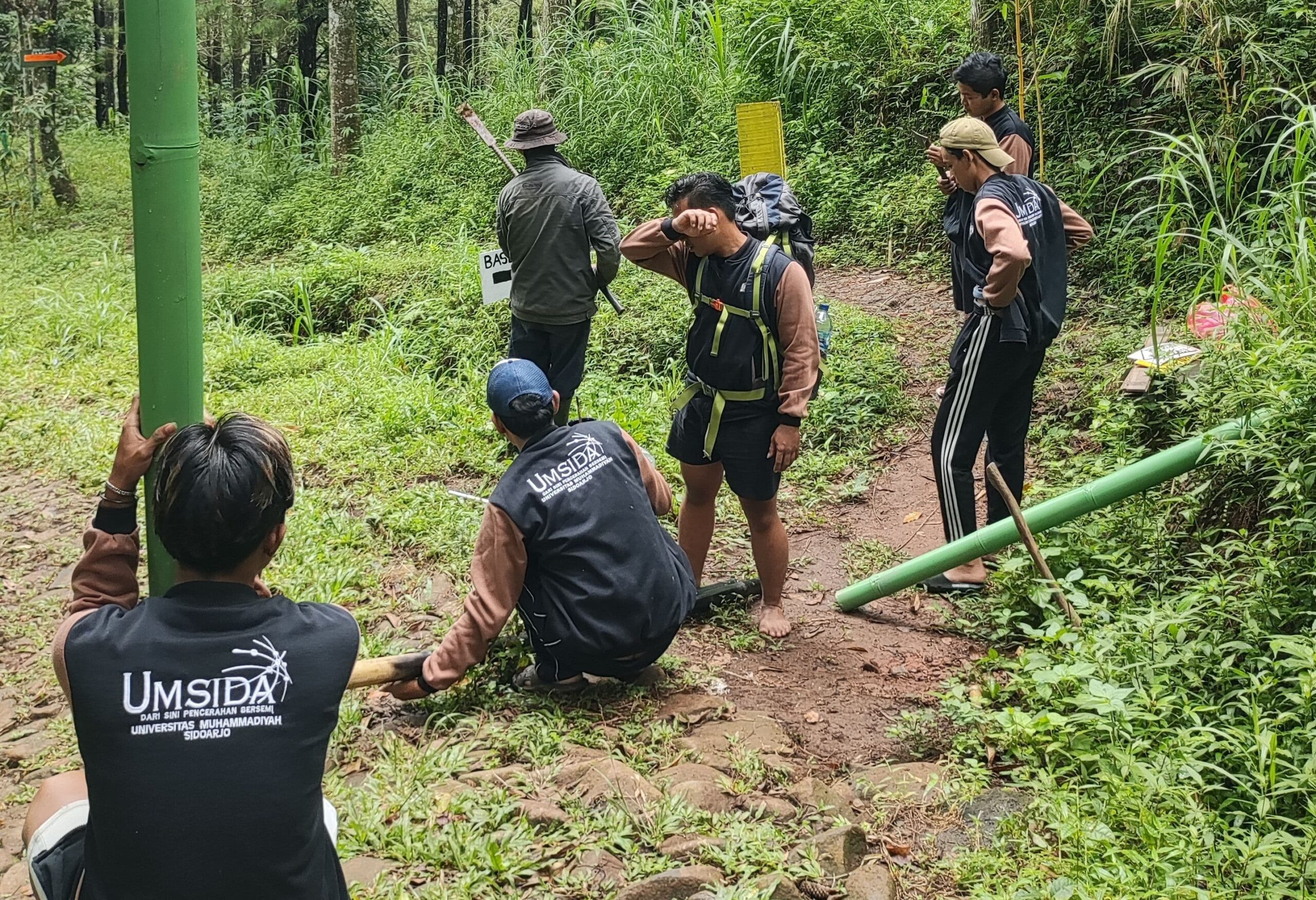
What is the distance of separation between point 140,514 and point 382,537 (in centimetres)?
146

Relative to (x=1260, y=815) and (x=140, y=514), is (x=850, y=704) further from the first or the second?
(x=140, y=514)

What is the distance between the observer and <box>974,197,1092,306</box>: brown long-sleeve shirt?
461cm

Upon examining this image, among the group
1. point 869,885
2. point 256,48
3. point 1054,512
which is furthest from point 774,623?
point 256,48

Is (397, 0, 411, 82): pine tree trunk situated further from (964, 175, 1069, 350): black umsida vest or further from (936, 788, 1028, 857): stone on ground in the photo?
(936, 788, 1028, 857): stone on ground

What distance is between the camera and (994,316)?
15.9 ft

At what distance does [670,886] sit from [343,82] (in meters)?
13.3

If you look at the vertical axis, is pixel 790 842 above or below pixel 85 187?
below

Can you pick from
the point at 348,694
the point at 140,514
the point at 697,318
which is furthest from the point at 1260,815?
the point at 140,514

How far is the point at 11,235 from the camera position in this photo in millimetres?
15016

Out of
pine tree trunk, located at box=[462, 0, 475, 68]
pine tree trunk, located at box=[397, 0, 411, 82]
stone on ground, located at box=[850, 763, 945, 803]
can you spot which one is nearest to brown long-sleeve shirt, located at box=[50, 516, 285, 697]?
stone on ground, located at box=[850, 763, 945, 803]

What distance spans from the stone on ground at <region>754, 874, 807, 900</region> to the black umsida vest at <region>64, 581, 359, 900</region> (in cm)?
132

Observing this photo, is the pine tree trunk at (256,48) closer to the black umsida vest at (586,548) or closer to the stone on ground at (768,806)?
the black umsida vest at (586,548)

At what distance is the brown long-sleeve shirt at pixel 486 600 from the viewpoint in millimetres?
3801

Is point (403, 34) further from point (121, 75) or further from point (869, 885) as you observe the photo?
point (869, 885)
